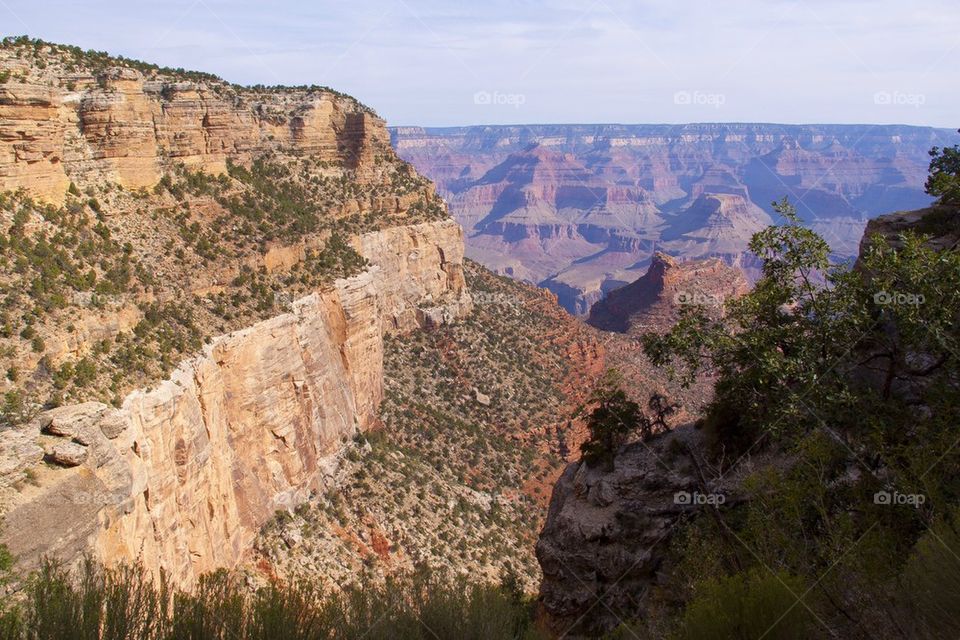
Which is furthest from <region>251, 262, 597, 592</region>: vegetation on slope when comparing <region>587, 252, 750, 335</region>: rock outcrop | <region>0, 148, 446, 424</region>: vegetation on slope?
<region>587, 252, 750, 335</region>: rock outcrop

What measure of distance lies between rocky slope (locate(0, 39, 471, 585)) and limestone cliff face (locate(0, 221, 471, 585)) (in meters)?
0.07

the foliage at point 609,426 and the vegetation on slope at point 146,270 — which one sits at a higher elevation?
the vegetation on slope at point 146,270

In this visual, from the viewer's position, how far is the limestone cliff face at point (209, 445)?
15.8m

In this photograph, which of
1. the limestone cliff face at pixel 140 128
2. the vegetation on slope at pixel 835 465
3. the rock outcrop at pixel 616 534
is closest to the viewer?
the vegetation on slope at pixel 835 465

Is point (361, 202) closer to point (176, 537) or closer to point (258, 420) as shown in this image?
point (258, 420)

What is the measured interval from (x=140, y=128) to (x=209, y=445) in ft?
49.7

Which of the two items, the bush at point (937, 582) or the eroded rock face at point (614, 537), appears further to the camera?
the eroded rock face at point (614, 537)

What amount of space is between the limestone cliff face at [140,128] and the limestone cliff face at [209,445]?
847 cm

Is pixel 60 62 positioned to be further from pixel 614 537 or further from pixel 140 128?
pixel 614 537

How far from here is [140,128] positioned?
29688 mm

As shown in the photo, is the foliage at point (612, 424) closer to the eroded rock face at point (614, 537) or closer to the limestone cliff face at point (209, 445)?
the eroded rock face at point (614, 537)

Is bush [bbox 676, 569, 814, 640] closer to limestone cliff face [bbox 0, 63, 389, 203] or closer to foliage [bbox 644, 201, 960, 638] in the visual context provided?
foliage [bbox 644, 201, 960, 638]

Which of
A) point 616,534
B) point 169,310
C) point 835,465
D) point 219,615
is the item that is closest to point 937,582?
point 835,465

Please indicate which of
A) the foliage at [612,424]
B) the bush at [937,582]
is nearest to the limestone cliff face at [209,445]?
the foliage at [612,424]
